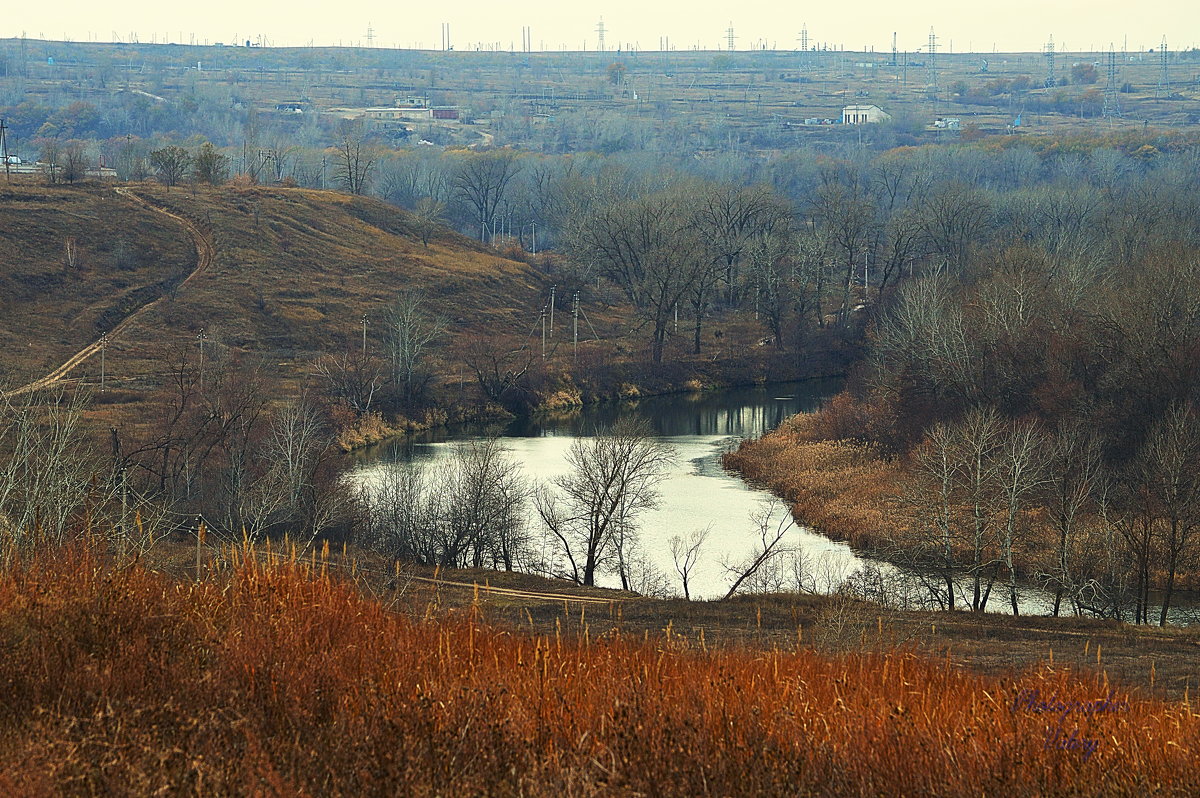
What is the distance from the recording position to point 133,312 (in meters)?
52.0

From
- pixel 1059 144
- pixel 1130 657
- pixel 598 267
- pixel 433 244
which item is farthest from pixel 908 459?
pixel 1059 144

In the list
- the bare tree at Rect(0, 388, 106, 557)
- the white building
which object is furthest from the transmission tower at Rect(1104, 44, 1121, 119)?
the bare tree at Rect(0, 388, 106, 557)

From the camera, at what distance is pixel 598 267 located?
225 feet

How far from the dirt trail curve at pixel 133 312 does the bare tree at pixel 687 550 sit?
17315 millimetres

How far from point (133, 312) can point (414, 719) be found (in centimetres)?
5127

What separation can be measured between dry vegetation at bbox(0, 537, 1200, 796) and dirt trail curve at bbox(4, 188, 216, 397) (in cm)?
2828

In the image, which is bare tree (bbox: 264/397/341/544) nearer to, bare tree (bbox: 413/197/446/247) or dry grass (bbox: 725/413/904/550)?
dry grass (bbox: 725/413/904/550)

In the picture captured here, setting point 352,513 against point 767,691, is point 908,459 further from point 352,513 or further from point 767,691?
point 767,691

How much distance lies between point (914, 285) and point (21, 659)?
5117 cm

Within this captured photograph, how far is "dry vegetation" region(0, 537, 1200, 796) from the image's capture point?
4.36 metres

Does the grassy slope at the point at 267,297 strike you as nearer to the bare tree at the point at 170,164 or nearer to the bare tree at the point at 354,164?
the bare tree at the point at 170,164

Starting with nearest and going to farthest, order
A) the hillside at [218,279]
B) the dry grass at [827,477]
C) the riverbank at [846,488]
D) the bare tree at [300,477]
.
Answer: the riverbank at [846,488], the bare tree at [300,477], the dry grass at [827,477], the hillside at [218,279]

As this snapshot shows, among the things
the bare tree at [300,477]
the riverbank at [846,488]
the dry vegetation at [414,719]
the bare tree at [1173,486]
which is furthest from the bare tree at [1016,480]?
the dry vegetation at [414,719]

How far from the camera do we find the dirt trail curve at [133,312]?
41281 millimetres
